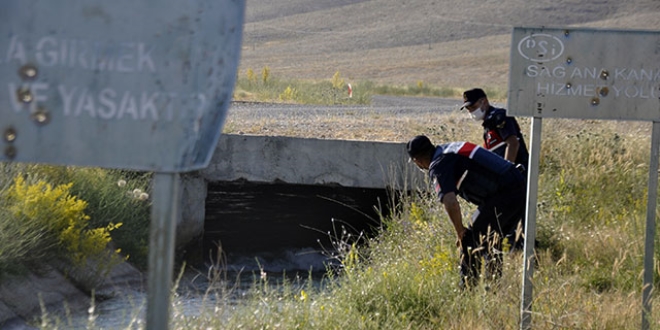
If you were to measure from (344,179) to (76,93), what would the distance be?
34.6 feet

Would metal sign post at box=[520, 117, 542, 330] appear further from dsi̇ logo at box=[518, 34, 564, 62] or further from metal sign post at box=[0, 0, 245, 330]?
metal sign post at box=[0, 0, 245, 330]

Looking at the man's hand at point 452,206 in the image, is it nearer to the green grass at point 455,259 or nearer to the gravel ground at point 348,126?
the green grass at point 455,259

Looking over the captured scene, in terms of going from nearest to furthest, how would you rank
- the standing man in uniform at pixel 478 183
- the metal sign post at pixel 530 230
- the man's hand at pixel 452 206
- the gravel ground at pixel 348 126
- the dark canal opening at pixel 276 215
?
the metal sign post at pixel 530 230, the man's hand at pixel 452 206, the standing man in uniform at pixel 478 183, the gravel ground at pixel 348 126, the dark canal opening at pixel 276 215

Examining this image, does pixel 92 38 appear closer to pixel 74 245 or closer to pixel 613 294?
pixel 613 294

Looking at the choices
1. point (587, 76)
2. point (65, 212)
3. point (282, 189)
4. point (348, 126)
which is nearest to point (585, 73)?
point (587, 76)

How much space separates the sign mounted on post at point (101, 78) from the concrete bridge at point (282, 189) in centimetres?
718

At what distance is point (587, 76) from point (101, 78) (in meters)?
3.71

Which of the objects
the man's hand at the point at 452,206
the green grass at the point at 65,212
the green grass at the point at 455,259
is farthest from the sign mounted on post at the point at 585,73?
the green grass at the point at 65,212

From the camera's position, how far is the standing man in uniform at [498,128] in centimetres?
776

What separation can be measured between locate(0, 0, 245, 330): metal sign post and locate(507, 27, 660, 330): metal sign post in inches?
131

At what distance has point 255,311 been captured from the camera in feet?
17.0

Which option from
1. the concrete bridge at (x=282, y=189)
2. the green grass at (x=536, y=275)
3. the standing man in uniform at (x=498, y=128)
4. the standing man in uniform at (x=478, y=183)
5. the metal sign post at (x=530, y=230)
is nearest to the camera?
the metal sign post at (x=530, y=230)

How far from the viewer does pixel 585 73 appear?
5.59m

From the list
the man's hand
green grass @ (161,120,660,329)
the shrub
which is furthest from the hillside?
the man's hand
